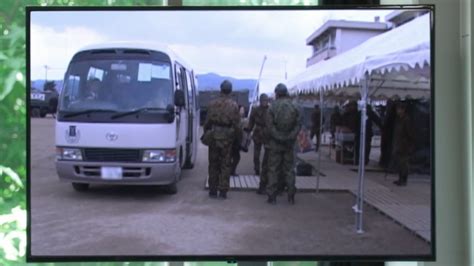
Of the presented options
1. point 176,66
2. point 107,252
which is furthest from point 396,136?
point 107,252

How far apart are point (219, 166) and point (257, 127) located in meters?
0.25

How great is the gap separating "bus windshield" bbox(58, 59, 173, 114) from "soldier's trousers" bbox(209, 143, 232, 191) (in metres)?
0.31

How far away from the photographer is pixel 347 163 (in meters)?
2.32

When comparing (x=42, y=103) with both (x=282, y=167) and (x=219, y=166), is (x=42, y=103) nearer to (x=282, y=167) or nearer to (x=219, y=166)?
(x=219, y=166)

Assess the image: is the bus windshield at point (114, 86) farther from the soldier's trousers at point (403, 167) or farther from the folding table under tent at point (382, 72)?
the soldier's trousers at point (403, 167)

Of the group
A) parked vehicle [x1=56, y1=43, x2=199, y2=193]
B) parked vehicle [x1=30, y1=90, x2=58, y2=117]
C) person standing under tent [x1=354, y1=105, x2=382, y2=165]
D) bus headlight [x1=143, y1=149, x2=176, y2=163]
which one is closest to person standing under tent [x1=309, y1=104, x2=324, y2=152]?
person standing under tent [x1=354, y1=105, x2=382, y2=165]

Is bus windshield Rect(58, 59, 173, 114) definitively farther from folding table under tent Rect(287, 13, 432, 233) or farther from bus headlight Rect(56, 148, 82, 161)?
folding table under tent Rect(287, 13, 432, 233)

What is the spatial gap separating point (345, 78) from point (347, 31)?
217 millimetres

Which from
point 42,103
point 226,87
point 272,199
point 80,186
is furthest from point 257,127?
point 42,103

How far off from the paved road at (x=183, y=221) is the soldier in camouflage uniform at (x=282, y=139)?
82 mm

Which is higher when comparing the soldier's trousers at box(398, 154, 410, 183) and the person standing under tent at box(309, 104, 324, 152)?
the person standing under tent at box(309, 104, 324, 152)

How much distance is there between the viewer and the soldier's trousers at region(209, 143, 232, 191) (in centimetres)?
231

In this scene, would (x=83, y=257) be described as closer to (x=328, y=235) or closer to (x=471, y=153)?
(x=328, y=235)

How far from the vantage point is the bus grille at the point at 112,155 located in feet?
7.49
